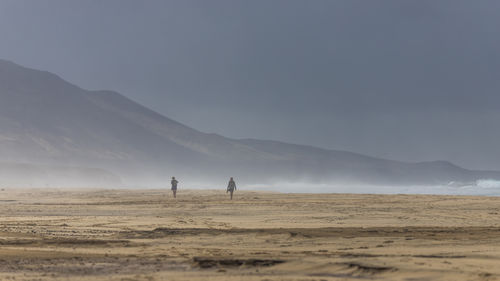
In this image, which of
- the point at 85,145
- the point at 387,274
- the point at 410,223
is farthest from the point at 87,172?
the point at 387,274

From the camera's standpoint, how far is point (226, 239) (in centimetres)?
1365

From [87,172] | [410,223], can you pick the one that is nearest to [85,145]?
[87,172]

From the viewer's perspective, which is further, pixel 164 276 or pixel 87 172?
pixel 87 172

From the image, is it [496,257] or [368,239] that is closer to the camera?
[496,257]

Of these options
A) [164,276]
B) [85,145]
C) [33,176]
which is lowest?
[164,276]

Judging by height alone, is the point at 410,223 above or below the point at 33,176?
below

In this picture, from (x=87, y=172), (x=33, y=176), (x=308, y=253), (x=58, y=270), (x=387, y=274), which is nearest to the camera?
(x=387, y=274)

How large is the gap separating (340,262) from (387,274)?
992 millimetres

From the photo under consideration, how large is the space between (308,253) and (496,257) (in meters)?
2.76

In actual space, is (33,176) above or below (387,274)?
above

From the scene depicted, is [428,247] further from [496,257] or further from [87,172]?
[87,172]

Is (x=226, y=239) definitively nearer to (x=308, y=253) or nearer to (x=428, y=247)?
(x=308, y=253)

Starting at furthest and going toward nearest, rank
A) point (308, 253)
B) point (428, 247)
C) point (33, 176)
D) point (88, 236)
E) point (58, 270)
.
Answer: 1. point (33, 176)
2. point (88, 236)
3. point (428, 247)
4. point (308, 253)
5. point (58, 270)

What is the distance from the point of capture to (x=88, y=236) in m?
14.3
